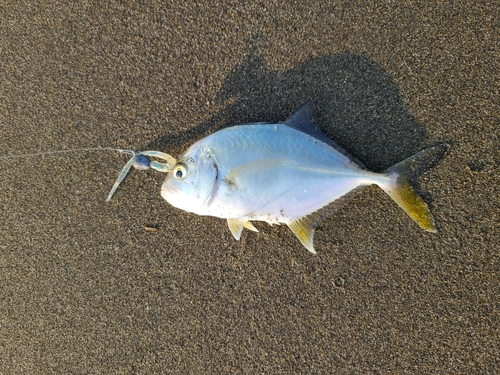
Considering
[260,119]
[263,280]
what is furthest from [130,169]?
[263,280]

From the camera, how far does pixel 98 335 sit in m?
1.89

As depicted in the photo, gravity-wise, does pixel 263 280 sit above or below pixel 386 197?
below

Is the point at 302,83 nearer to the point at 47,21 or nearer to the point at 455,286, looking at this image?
the point at 455,286

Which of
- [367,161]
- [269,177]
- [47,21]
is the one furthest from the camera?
[47,21]

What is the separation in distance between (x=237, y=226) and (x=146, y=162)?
64cm

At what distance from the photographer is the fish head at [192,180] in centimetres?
159

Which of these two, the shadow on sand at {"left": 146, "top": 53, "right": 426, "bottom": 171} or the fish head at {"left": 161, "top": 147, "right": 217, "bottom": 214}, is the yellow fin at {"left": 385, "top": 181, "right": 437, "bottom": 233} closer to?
the shadow on sand at {"left": 146, "top": 53, "right": 426, "bottom": 171}

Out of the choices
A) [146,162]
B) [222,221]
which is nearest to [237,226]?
[222,221]

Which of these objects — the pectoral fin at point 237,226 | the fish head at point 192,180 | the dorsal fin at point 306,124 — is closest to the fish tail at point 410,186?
the dorsal fin at point 306,124

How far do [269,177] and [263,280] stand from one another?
64 cm

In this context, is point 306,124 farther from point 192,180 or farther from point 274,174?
point 192,180

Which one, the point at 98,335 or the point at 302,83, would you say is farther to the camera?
the point at 98,335

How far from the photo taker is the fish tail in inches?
63.6

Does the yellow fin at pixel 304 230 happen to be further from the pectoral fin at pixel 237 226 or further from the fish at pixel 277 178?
the pectoral fin at pixel 237 226
